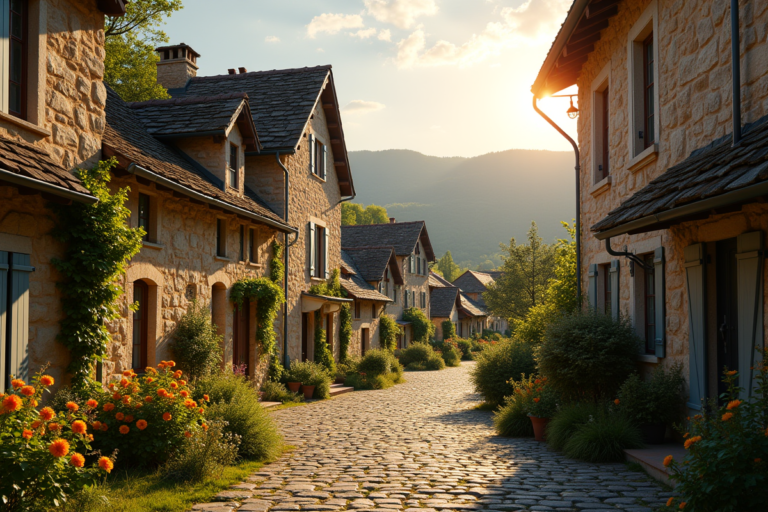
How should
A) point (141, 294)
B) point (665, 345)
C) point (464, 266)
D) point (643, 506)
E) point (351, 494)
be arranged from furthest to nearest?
1. point (464, 266)
2. point (141, 294)
3. point (665, 345)
4. point (351, 494)
5. point (643, 506)

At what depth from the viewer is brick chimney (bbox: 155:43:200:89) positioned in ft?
68.8

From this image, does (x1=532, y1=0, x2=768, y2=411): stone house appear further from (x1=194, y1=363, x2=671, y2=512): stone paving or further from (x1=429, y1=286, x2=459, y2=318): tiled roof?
(x1=429, y1=286, x2=459, y2=318): tiled roof

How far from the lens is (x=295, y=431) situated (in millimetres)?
11016

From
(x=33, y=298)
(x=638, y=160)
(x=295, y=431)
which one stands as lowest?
(x=295, y=431)

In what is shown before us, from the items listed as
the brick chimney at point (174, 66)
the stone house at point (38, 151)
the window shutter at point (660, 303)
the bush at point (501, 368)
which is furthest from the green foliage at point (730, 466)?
the brick chimney at point (174, 66)

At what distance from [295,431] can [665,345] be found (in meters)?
6.08

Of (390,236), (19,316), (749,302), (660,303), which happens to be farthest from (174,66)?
(390,236)

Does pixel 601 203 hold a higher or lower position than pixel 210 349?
higher

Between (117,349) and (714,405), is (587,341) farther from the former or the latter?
(117,349)

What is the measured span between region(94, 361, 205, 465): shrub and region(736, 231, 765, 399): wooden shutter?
5.84m

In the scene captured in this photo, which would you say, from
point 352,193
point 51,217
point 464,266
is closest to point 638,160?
point 51,217

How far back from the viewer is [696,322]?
7.41 meters

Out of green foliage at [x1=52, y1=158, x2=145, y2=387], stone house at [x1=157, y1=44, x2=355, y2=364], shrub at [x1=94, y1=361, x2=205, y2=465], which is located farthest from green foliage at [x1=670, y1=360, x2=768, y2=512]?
stone house at [x1=157, y1=44, x2=355, y2=364]

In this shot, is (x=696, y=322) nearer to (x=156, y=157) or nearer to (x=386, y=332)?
(x=156, y=157)
